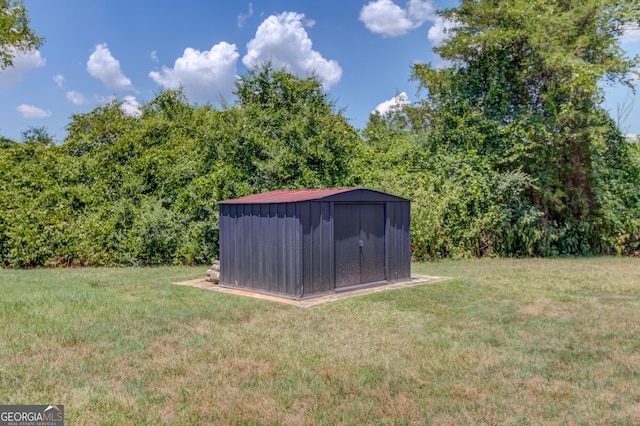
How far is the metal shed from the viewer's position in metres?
6.61

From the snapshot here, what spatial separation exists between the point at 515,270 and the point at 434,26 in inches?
379

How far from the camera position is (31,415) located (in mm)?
2973

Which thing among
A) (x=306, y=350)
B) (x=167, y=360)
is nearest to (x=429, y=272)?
(x=306, y=350)

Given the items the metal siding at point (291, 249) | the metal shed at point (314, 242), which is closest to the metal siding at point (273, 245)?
the metal shed at point (314, 242)

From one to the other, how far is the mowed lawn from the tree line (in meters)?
3.69

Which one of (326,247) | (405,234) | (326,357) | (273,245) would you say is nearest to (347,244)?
(326,247)

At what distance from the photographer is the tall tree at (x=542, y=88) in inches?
473

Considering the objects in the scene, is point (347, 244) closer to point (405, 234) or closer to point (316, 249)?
point (316, 249)

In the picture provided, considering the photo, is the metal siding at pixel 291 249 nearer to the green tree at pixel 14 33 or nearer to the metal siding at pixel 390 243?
the metal siding at pixel 390 243

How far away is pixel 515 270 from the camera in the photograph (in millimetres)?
9672

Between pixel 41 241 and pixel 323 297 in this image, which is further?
pixel 41 241

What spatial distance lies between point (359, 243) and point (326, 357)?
3543 mm

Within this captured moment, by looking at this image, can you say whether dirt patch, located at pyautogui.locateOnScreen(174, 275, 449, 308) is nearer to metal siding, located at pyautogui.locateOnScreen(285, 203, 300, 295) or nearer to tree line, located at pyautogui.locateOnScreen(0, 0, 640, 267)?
metal siding, located at pyautogui.locateOnScreen(285, 203, 300, 295)

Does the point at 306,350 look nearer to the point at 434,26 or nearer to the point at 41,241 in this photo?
the point at 41,241
